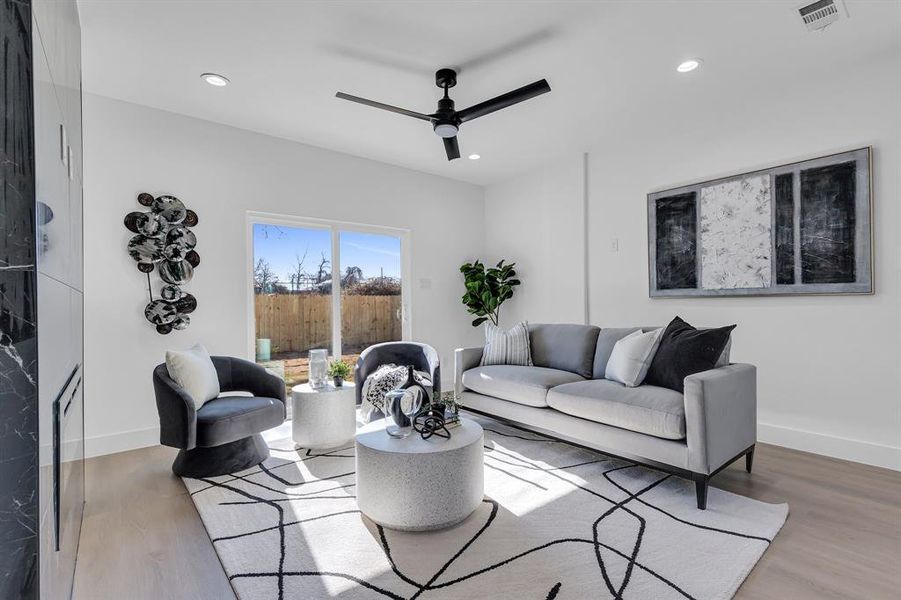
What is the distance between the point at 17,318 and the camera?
894 mm

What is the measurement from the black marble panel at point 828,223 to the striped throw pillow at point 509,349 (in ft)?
6.91

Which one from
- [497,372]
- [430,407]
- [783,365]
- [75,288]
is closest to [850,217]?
[783,365]

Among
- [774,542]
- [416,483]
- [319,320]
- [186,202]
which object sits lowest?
[774,542]

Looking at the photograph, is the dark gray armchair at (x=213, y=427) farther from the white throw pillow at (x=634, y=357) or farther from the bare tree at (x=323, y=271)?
the white throw pillow at (x=634, y=357)

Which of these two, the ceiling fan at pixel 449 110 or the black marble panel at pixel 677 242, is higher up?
the ceiling fan at pixel 449 110

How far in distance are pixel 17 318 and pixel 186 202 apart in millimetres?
3220

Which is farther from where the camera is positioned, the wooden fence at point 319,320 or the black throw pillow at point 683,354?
the wooden fence at point 319,320

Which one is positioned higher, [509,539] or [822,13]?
[822,13]

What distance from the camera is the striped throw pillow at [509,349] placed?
12.8ft

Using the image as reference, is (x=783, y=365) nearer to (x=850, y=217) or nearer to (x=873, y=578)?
(x=850, y=217)

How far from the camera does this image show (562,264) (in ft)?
16.2

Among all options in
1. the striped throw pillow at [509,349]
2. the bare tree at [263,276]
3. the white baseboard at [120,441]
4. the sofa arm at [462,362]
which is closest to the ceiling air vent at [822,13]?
the striped throw pillow at [509,349]

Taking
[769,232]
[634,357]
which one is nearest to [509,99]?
[634,357]

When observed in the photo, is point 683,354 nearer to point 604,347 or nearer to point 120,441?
point 604,347
